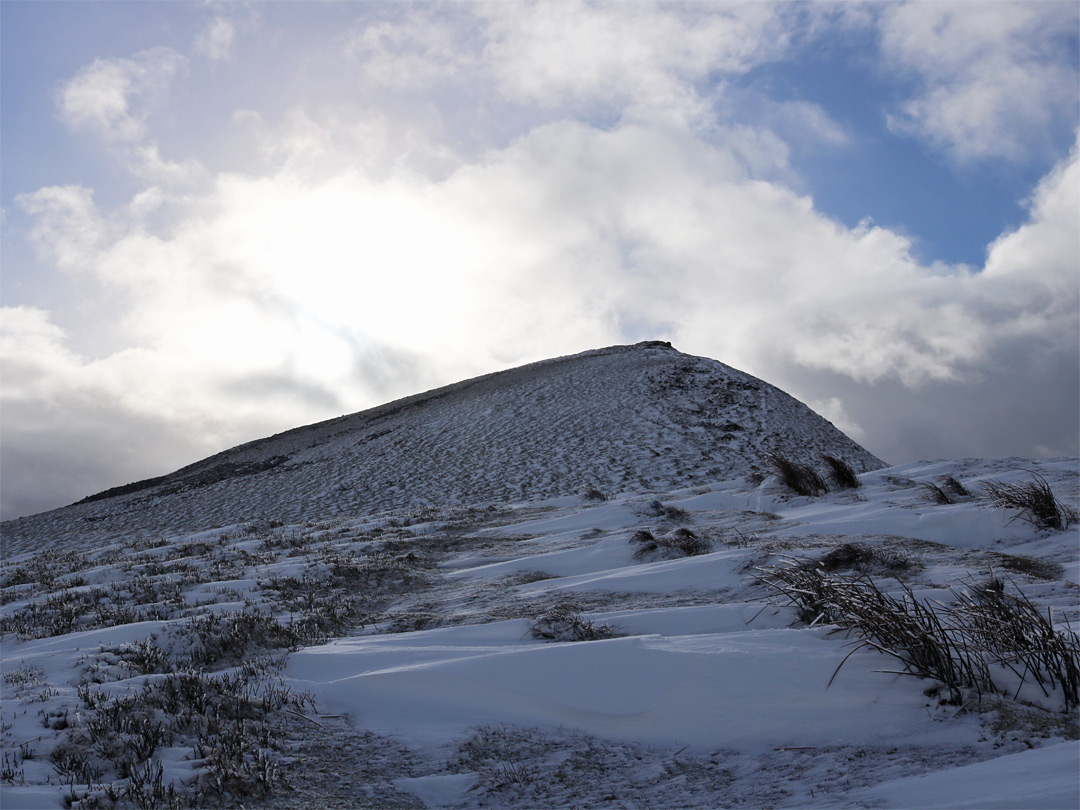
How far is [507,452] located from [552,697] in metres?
20.6

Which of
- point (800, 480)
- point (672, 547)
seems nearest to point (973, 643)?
point (672, 547)

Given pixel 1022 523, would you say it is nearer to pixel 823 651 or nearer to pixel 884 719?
pixel 823 651

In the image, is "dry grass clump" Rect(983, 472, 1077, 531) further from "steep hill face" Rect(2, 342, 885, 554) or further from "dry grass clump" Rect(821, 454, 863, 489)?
"steep hill face" Rect(2, 342, 885, 554)

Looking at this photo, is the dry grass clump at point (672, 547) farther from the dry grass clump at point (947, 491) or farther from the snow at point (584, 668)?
the dry grass clump at point (947, 491)

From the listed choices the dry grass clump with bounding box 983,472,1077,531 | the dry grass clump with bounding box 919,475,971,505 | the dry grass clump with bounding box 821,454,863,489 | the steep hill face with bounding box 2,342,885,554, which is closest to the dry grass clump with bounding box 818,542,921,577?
the dry grass clump with bounding box 983,472,1077,531

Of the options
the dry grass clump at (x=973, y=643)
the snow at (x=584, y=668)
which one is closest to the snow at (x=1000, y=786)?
the snow at (x=584, y=668)

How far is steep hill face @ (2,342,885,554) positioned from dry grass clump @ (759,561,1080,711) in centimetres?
1556

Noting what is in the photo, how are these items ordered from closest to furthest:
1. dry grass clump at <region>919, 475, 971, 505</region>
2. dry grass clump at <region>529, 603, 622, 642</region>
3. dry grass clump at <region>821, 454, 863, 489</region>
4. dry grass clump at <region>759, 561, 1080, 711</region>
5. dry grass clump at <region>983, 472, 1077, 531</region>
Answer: dry grass clump at <region>759, 561, 1080, 711</region> < dry grass clump at <region>529, 603, 622, 642</region> < dry grass clump at <region>983, 472, 1077, 531</region> < dry grass clump at <region>919, 475, 971, 505</region> < dry grass clump at <region>821, 454, 863, 489</region>

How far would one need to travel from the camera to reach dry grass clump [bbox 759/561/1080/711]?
11.9 feet

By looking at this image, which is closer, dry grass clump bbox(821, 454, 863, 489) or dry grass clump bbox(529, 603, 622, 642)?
dry grass clump bbox(529, 603, 622, 642)

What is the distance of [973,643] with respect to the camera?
390 centimetres

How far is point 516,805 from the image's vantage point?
313cm

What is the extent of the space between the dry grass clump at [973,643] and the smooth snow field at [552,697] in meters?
0.06

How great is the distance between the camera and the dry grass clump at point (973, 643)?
11.9ft
